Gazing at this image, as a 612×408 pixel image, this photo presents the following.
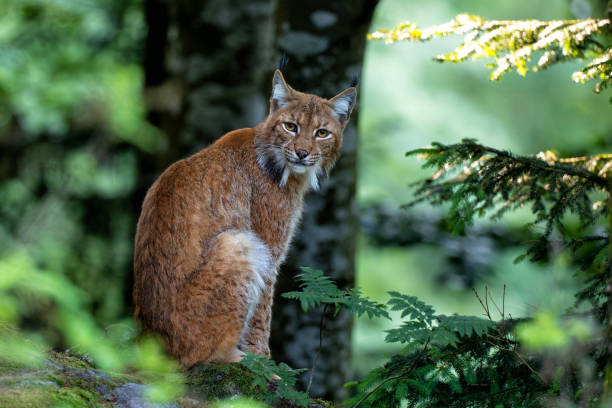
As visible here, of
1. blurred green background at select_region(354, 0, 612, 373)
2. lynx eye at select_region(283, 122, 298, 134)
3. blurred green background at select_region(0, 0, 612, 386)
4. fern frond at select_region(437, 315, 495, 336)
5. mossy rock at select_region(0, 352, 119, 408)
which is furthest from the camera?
blurred green background at select_region(354, 0, 612, 373)

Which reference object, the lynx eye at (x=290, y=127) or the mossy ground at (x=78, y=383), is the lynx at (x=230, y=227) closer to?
the lynx eye at (x=290, y=127)

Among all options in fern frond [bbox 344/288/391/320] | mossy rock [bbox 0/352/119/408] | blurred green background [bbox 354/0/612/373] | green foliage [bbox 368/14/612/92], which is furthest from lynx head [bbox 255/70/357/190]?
blurred green background [bbox 354/0/612/373]

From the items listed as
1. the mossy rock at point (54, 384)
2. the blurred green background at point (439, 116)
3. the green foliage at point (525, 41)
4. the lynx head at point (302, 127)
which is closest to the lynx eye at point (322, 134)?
the lynx head at point (302, 127)

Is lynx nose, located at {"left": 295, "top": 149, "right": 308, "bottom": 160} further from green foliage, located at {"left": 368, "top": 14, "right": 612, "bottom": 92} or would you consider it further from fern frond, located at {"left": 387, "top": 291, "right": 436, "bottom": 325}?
fern frond, located at {"left": 387, "top": 291, "right": 436, "bottom": 325}

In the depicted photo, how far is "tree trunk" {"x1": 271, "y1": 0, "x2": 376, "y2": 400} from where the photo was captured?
5793 millimetres

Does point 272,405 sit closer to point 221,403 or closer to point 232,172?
point 221,403

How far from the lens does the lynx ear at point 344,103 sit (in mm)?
4434

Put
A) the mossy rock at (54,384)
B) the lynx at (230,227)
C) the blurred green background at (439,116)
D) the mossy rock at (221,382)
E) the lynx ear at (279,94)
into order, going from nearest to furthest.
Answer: the mossy rock at (54,384) → the mossy rock at (221,382) → the lynx at (230,227) → the lynx ear at (279,94) → the blurred green background at (439,116)

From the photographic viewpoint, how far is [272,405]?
3830 mm

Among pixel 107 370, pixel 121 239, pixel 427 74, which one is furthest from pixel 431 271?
pixel 107 370

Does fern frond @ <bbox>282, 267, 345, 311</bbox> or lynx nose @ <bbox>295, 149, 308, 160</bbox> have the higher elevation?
lynx nose @ <bbox>295, 149, 308, 160</bbox>

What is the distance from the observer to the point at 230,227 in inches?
178

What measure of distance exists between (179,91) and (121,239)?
221 cm

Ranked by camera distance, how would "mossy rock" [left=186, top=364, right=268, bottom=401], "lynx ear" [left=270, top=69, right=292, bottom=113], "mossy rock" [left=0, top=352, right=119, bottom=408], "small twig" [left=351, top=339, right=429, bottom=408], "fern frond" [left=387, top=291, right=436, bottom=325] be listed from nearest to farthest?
"mossy rock" [left=0, top=352, right=119, bottom=408] < "fern frond" [left=387, top=291, right=436, bottom=325] < "small twig" [left=351, top=339, right=429, bottom=408] < "mossy rock" [left=186, top=364, right=268, bottom=401] < "lynx ear" [left=270, top=69, right=292, bottom=113]
